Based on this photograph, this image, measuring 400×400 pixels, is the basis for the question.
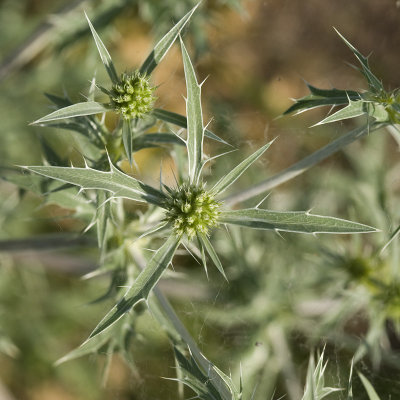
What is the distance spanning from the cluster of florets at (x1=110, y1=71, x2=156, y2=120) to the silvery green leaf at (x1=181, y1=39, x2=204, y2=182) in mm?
158

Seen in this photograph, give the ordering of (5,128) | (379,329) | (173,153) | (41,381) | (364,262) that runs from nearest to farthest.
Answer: (173,153) → (379,329) → (364,262) → (5,128) → (41,381)

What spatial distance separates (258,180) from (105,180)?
1051 millimetres

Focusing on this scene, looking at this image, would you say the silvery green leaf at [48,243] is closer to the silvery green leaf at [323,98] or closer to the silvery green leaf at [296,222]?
the silvery green leaf at [296,222]

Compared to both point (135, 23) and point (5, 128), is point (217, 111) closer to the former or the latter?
point (5, 128)

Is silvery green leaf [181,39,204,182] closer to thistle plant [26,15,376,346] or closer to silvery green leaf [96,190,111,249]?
thistle plant [26,15,376,346]

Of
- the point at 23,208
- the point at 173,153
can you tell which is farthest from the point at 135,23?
the point at 173,153

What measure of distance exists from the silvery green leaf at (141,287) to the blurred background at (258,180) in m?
A: 0.36

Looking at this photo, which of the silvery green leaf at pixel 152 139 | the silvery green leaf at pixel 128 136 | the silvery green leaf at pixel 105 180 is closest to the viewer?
the silvery green leaf at pixel 105 180

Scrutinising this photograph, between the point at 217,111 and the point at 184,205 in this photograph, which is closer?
the point at 184,205

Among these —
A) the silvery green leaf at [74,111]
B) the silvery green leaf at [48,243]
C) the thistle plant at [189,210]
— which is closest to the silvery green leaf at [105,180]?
the thistle plant at [189,210]

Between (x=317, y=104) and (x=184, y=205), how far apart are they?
38cm

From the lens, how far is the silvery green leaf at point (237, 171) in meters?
0.95

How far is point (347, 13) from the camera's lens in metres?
1.60

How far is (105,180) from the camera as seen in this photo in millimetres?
935
